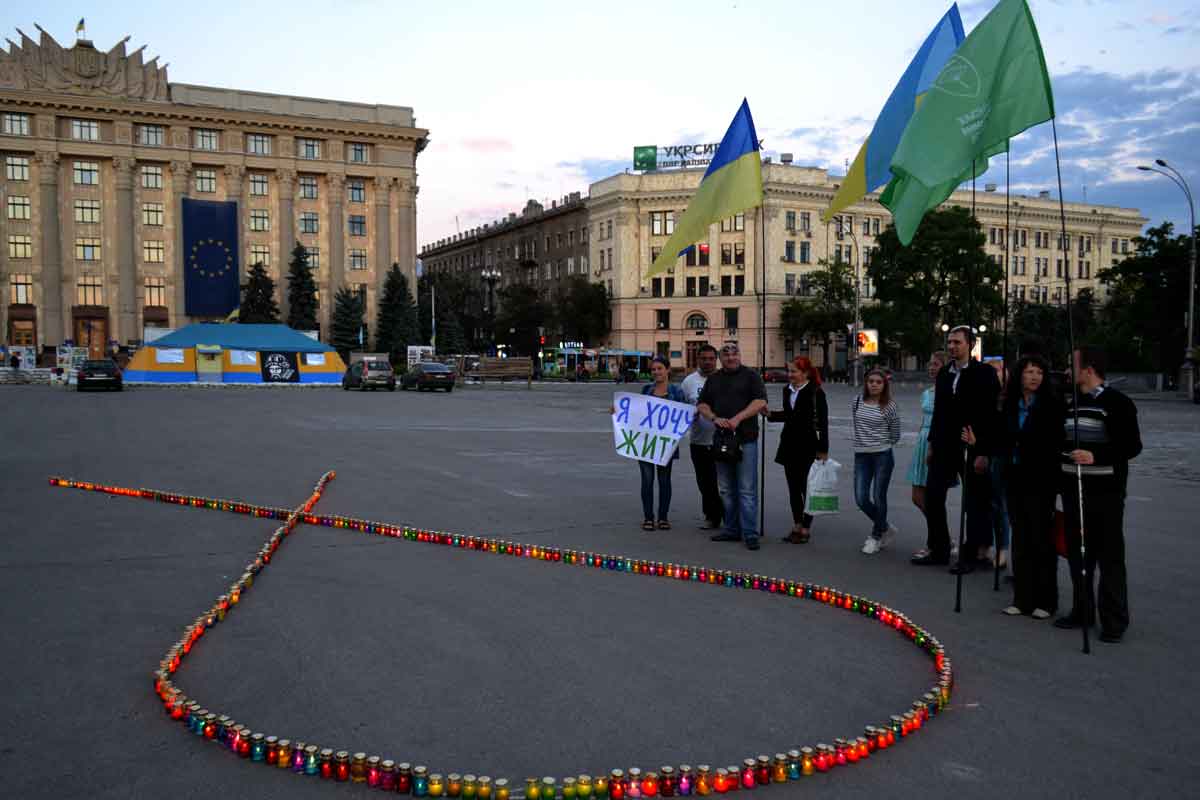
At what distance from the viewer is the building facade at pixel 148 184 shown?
258ft

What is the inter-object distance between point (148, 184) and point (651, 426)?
277ft

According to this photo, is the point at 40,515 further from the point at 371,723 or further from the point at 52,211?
the point at 52,211

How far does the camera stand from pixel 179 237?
82.3 metres

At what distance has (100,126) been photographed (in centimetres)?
8006

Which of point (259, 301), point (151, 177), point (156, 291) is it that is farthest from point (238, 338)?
point (151, 177)

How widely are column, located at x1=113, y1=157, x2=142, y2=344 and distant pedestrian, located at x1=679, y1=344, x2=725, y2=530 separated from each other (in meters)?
81.4

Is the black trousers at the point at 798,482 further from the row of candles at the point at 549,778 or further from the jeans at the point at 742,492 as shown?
the row of candles at the point at 549,778

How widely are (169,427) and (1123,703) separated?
22.8m

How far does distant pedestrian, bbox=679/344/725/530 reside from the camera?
986 centimetres

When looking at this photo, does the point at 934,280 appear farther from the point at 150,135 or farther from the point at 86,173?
the point at 86,173

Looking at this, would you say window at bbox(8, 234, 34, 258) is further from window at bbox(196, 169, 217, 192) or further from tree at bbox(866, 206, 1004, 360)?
tree at bbox(866, 206, 1004, 360)

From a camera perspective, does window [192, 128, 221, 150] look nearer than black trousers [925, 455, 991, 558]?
No

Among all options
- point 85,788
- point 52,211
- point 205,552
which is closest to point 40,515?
point 205,552

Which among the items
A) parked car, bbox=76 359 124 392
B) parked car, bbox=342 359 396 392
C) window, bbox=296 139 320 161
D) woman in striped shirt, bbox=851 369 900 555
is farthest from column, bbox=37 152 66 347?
woman in striped shirt, bbox=851 369 900 555
